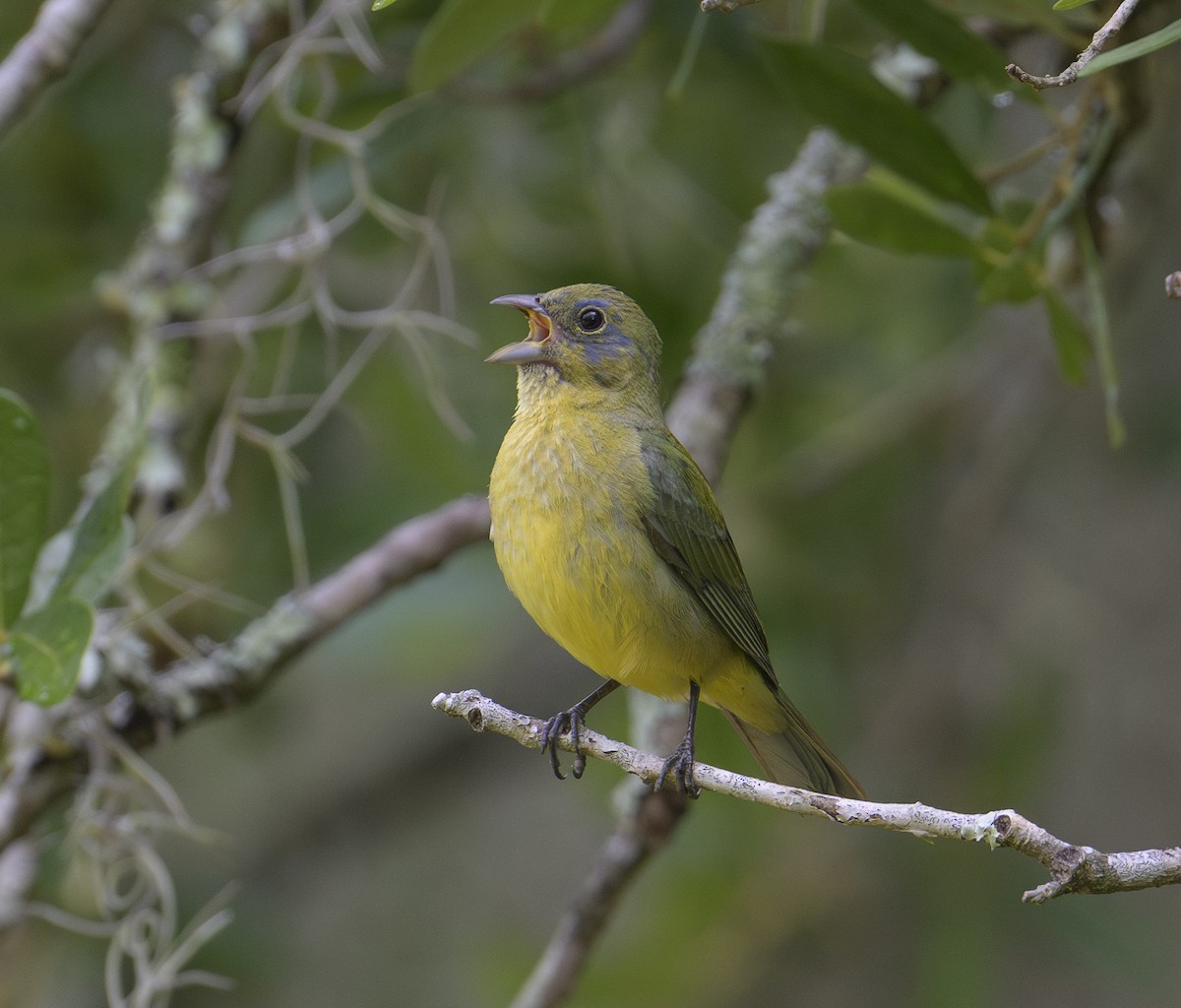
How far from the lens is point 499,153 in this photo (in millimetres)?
4652

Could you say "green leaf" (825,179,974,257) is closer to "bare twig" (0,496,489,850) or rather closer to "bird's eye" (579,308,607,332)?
"bird's eye" (579,308,607,332)

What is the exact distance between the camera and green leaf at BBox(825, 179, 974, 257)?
113 inches

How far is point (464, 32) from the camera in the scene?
297 cm

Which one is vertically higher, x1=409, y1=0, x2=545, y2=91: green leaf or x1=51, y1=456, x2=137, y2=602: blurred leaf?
x1=409, y1=0, x2=545, y2=91: green leaf

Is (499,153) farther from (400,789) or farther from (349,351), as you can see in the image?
(400,789)

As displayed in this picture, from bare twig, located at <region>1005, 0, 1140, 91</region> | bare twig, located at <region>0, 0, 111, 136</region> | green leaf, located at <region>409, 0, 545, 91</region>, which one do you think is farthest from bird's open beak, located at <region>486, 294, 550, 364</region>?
bare twig, located at <region>1005, 0, 1140, 91</region>

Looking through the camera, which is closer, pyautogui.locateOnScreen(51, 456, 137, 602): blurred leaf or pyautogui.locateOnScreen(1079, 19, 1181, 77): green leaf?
pyautogui.locateOnScreen(1079, 19, 1181, 77): green leaf

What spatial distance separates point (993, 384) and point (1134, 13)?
2.36 metres

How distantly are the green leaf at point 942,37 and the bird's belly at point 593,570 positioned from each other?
3.36 feet

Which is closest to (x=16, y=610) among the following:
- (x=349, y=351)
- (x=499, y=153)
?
(x=349, y=351)

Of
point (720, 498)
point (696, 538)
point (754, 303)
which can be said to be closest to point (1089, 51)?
point (696, 538)

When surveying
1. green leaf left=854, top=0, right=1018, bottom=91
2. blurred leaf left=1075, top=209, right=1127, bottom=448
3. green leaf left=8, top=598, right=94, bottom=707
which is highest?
green leaf left=854, top=0, right=1018, bottom=91

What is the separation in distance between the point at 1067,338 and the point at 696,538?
2.86ft

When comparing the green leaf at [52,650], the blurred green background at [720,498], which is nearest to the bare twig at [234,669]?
the green leaf at [52,650]
